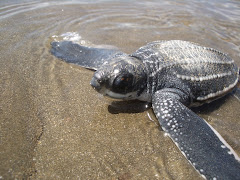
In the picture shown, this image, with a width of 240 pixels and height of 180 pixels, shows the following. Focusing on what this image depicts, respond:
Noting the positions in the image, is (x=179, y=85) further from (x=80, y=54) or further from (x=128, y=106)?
(x=80, y=54)

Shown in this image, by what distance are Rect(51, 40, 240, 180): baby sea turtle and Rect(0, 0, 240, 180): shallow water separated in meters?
0.17

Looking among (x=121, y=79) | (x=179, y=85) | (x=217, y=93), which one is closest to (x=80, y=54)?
(x=121, y=79)

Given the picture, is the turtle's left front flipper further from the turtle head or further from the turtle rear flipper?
the turtle rear flipper

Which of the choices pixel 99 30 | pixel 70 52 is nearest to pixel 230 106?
pixel 70 52

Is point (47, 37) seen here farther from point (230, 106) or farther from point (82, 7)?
point (230, 106)

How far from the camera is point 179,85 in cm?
230

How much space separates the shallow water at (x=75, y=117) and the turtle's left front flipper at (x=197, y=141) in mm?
128

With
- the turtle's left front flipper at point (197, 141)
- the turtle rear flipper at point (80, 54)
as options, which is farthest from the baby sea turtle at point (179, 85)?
the turtle rear flipper at point (80, 54)

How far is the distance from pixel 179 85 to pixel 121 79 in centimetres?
75

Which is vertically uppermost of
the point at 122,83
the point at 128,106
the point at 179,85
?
the point at 122,83

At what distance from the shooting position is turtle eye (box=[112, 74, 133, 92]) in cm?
214

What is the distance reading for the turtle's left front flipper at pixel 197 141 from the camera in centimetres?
153

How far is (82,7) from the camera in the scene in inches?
215

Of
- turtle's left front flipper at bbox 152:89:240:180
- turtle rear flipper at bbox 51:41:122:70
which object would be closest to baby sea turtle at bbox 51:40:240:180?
turtle's left front flipper at bbox 152:89:240:180
